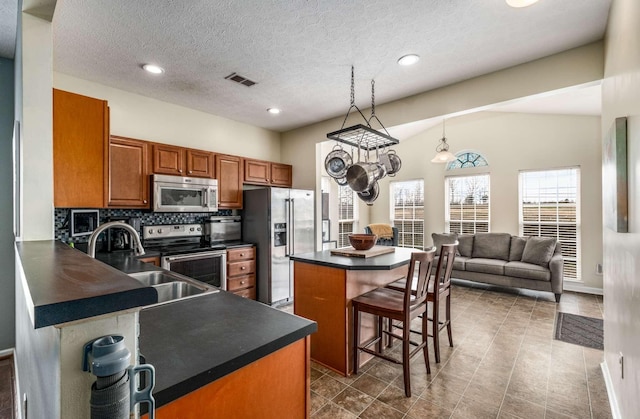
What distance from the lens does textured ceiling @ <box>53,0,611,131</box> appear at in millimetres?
2076

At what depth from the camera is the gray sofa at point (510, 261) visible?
4387 millimetres

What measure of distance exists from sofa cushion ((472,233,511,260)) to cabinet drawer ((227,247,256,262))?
155 inches

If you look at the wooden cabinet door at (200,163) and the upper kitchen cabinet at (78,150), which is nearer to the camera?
the upper kitchen cabinet at (78,150)

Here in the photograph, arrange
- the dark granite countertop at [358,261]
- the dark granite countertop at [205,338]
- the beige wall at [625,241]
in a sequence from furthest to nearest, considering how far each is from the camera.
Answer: the dark granite countertop at [358,261] < the beige wall at [625,241] < the dark granite countertop at [205,338]

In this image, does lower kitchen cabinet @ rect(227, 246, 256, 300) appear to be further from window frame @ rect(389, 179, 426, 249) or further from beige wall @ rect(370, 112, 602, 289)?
beige wall @ rect(370, 112, 602, 289)

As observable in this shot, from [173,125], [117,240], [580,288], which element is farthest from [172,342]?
[580,288]

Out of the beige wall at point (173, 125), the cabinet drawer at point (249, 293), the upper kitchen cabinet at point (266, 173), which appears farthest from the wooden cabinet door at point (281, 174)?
the cabinet drawer at point (249, 293)

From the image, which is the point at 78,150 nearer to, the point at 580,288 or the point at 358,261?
the point at 358,261

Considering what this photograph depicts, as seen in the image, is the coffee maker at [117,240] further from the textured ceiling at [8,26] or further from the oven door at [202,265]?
the textured ceiling at [8,26]

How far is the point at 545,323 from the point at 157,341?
13.5 feet

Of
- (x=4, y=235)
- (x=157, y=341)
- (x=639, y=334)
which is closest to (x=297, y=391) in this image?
(x=157, y=341)

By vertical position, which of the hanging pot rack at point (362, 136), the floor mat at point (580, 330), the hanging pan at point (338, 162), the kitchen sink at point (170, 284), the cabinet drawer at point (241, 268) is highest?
the hanging pot rack at point (362, 136)

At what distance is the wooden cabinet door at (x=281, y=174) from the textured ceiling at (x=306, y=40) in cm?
152

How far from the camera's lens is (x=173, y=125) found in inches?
153
